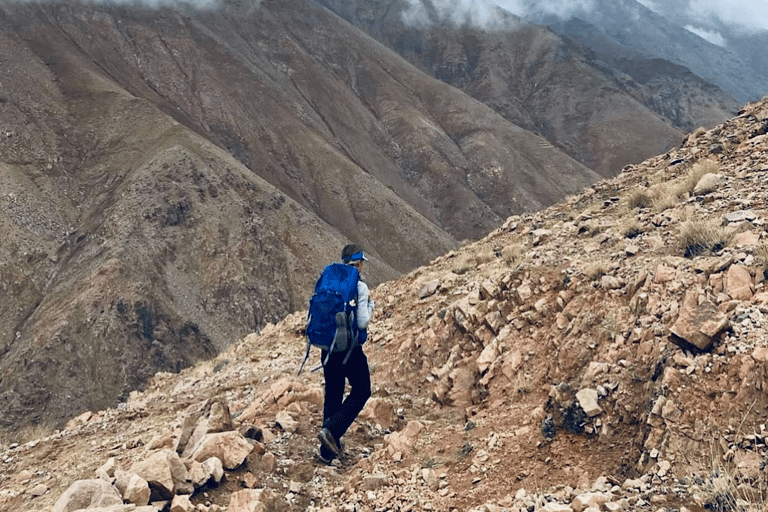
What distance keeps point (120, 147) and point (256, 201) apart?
15.7 metres

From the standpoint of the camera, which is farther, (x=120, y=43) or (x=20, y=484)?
(x=120, y=43)

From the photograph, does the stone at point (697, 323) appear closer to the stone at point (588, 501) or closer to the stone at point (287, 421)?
the stone at point (588, 501)

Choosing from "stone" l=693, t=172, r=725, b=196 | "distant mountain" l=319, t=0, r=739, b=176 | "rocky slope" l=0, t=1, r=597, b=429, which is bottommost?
"rocky slope" l=0, t=1, r=597, b=429

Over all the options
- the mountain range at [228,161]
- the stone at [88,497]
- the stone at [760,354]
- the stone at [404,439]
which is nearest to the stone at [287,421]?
the stone at [404,439]

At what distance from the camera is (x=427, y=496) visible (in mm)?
5395

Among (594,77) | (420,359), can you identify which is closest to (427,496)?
(420,359)

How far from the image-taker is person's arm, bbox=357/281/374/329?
6.32m

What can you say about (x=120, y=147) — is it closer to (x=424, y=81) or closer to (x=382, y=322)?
(x=382, y=322)

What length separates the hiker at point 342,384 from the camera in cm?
636

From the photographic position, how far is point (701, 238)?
7.03 meters

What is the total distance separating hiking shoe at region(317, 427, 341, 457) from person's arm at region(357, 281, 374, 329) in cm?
120

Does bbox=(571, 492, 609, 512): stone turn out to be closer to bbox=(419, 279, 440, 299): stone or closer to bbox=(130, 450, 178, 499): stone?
bbox=(130, 450, 178, 499): stone

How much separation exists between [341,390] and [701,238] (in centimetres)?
465

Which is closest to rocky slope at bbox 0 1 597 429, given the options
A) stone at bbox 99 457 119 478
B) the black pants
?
stone at bbox 99 457 119 478
